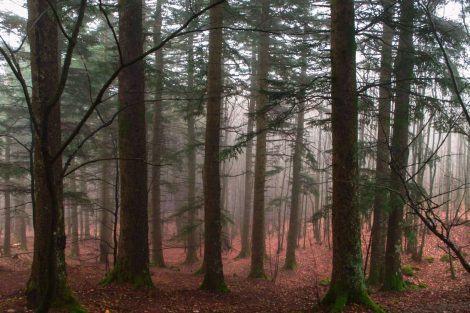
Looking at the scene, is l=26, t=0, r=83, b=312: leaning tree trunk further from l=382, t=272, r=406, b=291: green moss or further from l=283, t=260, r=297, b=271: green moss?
l=283, t=260, r=297, b=271: green moss

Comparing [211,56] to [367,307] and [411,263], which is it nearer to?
[367,307]

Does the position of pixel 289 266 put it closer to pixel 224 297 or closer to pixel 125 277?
pixel 224 297

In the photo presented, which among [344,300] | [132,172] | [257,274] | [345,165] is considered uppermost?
[345,165]

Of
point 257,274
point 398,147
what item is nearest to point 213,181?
point 398,147

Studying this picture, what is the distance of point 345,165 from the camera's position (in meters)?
A: 6.50

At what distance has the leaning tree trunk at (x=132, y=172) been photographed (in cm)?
806

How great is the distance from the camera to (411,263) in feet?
56.3

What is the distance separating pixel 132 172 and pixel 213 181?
212 centimetres

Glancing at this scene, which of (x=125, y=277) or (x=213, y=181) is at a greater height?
(x=213, y=181)

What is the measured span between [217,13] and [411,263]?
46.6ft

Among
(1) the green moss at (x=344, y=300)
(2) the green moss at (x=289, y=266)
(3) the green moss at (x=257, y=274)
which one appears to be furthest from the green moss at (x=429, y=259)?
(1) the green moss at (x=344, y=300)

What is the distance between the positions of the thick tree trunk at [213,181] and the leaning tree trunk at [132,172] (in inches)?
66.9

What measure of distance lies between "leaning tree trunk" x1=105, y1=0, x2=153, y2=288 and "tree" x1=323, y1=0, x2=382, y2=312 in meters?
4.04

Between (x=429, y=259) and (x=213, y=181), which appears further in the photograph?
(x=429, y=259)
